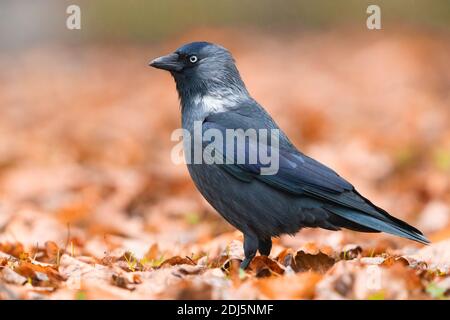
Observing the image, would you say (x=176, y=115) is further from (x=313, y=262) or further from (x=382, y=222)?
(x=313, y=262)

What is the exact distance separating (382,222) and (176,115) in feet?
26.9

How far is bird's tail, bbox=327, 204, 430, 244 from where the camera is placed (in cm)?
504

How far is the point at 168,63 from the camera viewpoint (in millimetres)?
6039

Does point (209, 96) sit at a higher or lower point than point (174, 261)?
higher

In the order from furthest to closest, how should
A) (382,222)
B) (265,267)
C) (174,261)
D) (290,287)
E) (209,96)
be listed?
1. (209,96)
2. (382,222)
3. (174,261)
4. (265,267)
5. (290,287)

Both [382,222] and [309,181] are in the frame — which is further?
[309,181]

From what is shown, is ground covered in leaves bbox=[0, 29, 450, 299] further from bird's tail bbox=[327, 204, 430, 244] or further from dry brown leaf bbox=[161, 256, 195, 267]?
bird's tail bbox=[327, 204, 430, 244]

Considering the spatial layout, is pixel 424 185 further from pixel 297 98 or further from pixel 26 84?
pixel 26 84

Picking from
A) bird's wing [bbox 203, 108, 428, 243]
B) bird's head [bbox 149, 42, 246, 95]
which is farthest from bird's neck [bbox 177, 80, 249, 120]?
bird's wing [bbox 203, 108, 428, 243]

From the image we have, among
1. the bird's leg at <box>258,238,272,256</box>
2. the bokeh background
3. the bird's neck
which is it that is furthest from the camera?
the bokeh background

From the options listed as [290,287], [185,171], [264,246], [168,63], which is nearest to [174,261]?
[264,246]

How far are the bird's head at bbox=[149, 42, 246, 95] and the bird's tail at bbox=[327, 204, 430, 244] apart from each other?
137cm

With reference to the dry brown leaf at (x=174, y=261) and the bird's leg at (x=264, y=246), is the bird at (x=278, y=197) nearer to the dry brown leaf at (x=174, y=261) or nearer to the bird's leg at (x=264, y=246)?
the bird's leg at (x=264, y=246)

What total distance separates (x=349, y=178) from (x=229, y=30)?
12443 millimetres
